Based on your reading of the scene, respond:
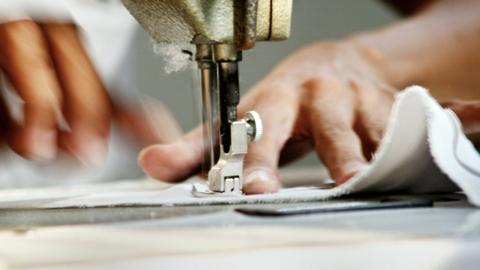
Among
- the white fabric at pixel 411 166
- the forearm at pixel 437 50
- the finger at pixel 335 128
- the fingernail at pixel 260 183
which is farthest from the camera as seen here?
the forearm at pixel 437 50

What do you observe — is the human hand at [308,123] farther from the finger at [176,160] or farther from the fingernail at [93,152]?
the fingernail at [93,152]

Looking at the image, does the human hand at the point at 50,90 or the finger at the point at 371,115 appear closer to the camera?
the finger at the point at 371,115

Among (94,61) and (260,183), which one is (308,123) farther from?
(94,61)

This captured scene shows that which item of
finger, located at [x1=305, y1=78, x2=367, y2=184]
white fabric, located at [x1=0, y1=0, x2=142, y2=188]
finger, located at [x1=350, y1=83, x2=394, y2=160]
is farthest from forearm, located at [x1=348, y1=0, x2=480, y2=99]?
white fabric, located at [x1=0, y1=0, x2=142, y2=188]

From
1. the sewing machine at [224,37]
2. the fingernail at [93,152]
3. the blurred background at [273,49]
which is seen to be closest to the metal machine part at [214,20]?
the sewing machine at [224,37]

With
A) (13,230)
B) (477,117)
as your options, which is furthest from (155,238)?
(477,117)

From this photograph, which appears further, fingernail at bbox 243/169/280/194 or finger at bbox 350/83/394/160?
finger at bbox 350/83/394/160

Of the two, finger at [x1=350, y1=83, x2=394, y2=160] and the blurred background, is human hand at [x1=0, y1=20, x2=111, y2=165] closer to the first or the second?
the blurred background

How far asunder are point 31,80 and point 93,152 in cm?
19

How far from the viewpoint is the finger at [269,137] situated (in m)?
1.00

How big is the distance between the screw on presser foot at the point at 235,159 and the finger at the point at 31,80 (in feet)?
1.92

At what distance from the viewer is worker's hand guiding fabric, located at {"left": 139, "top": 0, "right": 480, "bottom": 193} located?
1183 millimetres

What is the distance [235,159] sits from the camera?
0.94 meters

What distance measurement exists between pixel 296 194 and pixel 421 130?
14 centimetres
